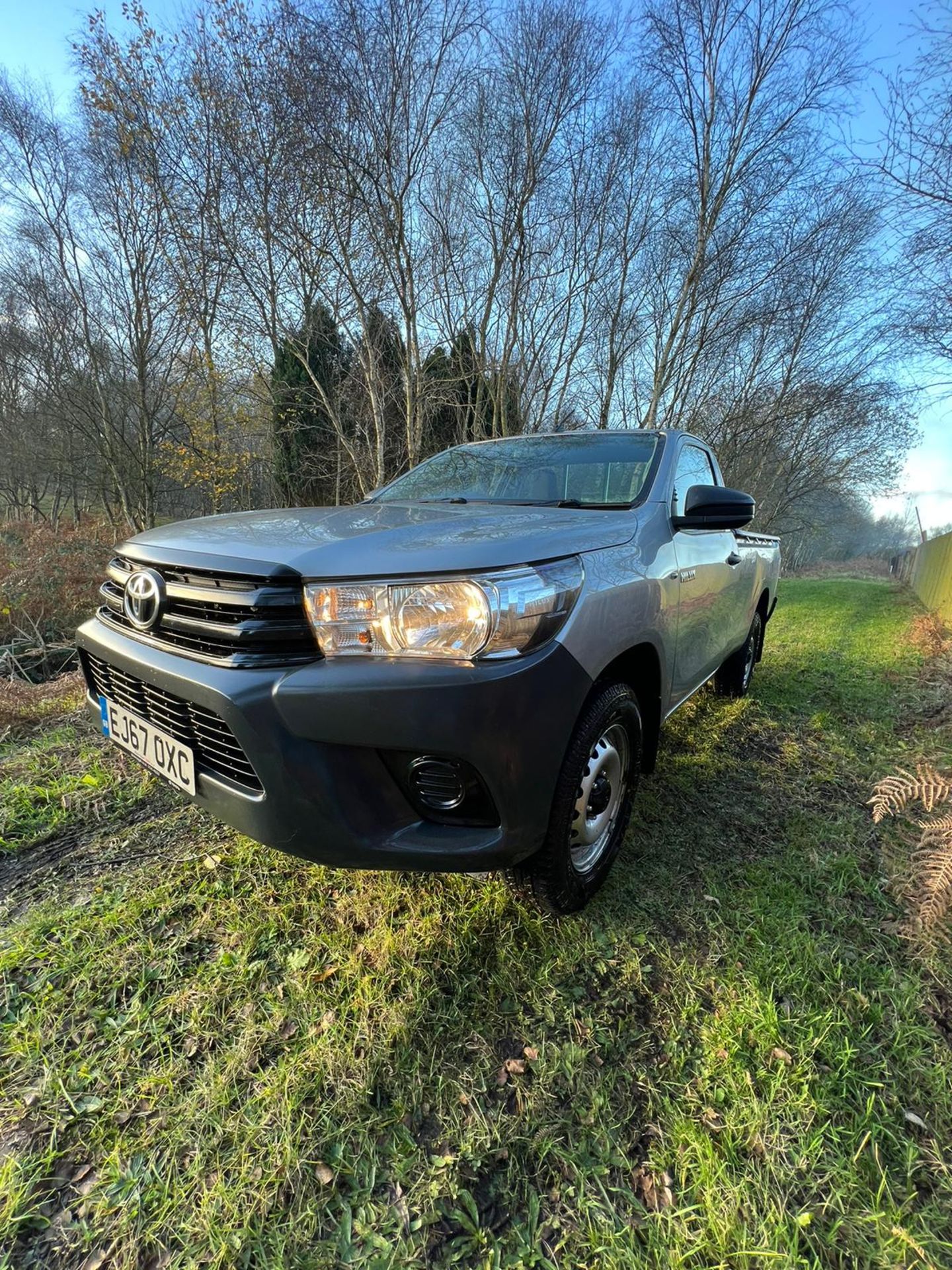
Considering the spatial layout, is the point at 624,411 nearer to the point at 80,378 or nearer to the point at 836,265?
the point at 836,265

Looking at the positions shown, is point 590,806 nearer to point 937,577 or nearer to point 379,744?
point 379,744

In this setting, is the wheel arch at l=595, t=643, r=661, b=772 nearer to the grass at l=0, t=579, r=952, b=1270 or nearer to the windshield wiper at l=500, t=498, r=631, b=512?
the grass at l=0, t=579, r=952, b=1270

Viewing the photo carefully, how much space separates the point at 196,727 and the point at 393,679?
0.64 meters

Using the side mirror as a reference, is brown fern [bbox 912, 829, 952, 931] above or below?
below

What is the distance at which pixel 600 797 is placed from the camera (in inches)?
78.1

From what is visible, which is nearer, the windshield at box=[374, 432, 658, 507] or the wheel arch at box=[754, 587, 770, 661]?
the windshield at box=[374, 432, 658, 507]

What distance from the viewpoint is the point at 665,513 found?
7.97 feet

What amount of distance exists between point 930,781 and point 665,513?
4.40 feet

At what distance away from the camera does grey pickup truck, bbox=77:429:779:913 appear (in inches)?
53.4

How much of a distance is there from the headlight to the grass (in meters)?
1.05

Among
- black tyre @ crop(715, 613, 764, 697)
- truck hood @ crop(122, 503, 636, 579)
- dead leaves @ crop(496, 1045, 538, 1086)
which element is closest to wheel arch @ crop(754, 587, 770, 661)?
black tyre @ crop(715, 613, 764, 697)

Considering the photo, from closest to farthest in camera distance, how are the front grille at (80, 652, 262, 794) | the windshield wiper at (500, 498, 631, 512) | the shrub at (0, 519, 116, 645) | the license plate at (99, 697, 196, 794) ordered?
the front grille at (80, 652, 262, 794)
the license plate at (99, 697, 196, 794)
the windshield wiper at (500, 498, 631, 512)
the shrub at (0, 519, 116, 645)

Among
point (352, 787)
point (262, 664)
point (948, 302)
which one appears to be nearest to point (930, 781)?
point (352, 787)

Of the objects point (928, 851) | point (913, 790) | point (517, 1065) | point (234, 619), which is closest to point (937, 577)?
point (928, 851)
